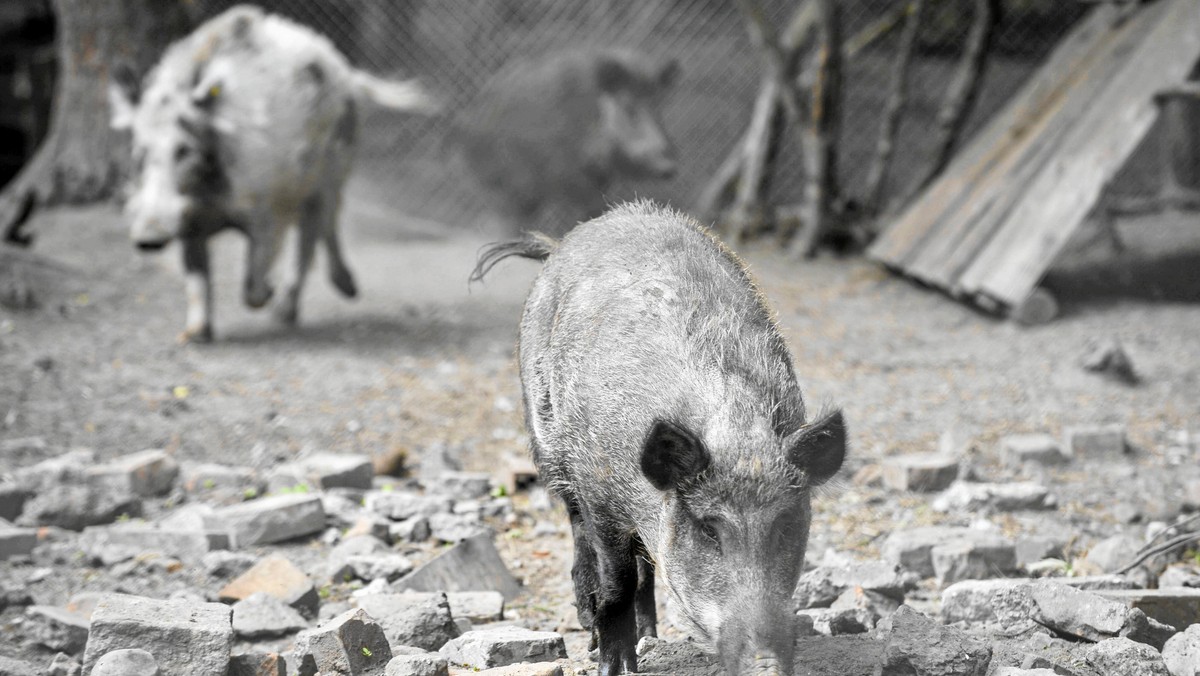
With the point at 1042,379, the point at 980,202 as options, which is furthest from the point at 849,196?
the point at 1042,379

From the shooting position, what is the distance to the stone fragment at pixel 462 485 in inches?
195

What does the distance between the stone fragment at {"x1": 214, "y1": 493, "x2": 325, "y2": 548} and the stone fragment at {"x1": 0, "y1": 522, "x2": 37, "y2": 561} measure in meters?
0.67

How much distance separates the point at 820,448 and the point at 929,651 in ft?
1.94

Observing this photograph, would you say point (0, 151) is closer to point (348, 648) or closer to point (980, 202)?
point (980, 202)

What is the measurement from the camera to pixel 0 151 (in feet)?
43.9

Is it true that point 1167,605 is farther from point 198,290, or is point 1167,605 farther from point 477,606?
point 198,290

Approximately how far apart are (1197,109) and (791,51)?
12.4 feet

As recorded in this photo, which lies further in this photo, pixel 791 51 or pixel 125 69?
pixel 791 51

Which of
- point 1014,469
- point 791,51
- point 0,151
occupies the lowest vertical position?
point 0,151

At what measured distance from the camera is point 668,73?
10781 mm

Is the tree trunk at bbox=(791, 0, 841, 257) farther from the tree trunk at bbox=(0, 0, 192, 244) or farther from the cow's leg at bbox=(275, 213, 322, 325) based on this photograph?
the tree trunk at bbox=(0, 0, 192, 244)

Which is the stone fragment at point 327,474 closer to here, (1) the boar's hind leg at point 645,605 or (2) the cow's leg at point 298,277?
(1) the boar's hind leg at point 645,605

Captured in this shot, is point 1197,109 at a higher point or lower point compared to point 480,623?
higher

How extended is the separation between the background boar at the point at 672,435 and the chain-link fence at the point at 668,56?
7.77 metres
